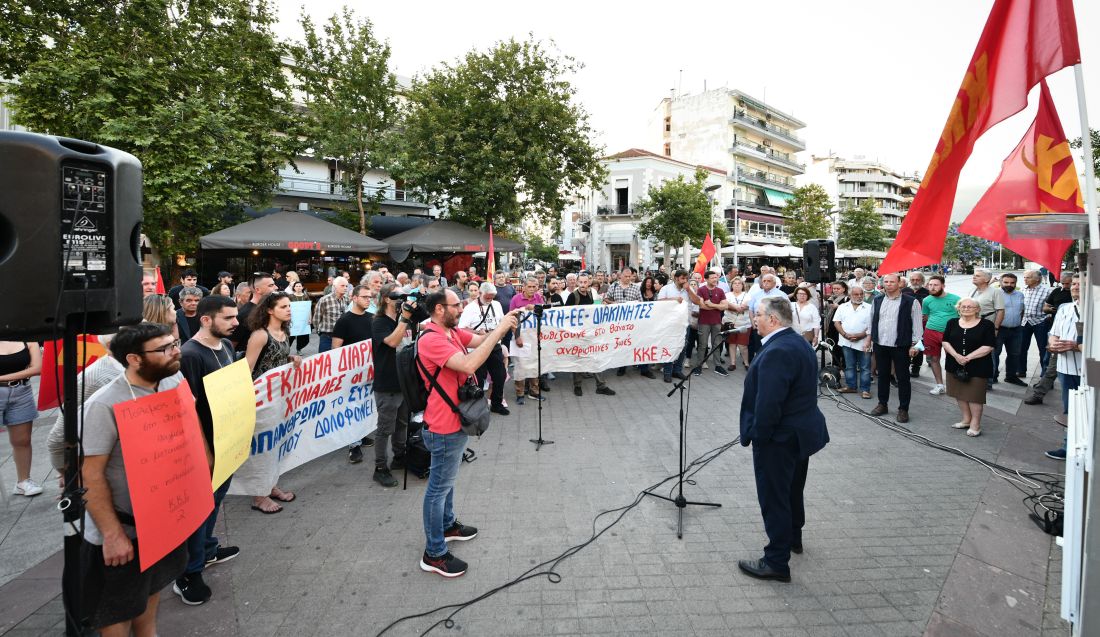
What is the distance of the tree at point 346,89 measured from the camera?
757 inches

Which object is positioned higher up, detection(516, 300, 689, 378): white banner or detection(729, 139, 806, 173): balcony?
detection(729, 139, 806, 173): balcony

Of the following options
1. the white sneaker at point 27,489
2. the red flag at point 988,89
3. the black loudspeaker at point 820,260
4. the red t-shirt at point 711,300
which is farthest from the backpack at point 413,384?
the black loudspeaker at point 820,260

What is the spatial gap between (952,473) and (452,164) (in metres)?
18.7

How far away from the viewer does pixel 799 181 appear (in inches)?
2473

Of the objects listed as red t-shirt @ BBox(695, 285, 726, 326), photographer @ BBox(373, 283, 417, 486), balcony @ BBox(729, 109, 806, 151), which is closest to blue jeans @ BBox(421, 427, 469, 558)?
photographer @ BBox(373, 283, 417, 486)

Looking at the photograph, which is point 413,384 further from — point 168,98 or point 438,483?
point 168,98

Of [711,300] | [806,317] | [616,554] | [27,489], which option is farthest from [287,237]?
[616,554]

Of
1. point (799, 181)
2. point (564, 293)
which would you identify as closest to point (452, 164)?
point (564, 293)

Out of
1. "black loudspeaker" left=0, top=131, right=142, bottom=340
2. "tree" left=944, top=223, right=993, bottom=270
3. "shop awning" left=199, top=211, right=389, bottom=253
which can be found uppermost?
"tree" left=944, top=223, right=993, bottom=270

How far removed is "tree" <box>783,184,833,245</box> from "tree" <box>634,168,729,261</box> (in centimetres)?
1224

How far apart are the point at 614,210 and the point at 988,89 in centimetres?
4087

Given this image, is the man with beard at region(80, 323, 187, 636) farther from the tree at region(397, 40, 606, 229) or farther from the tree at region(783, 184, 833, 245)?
the tree at region(783, 184, 833, 245)

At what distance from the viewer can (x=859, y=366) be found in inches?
343

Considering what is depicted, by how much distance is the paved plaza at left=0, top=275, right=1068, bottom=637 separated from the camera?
312 cm
